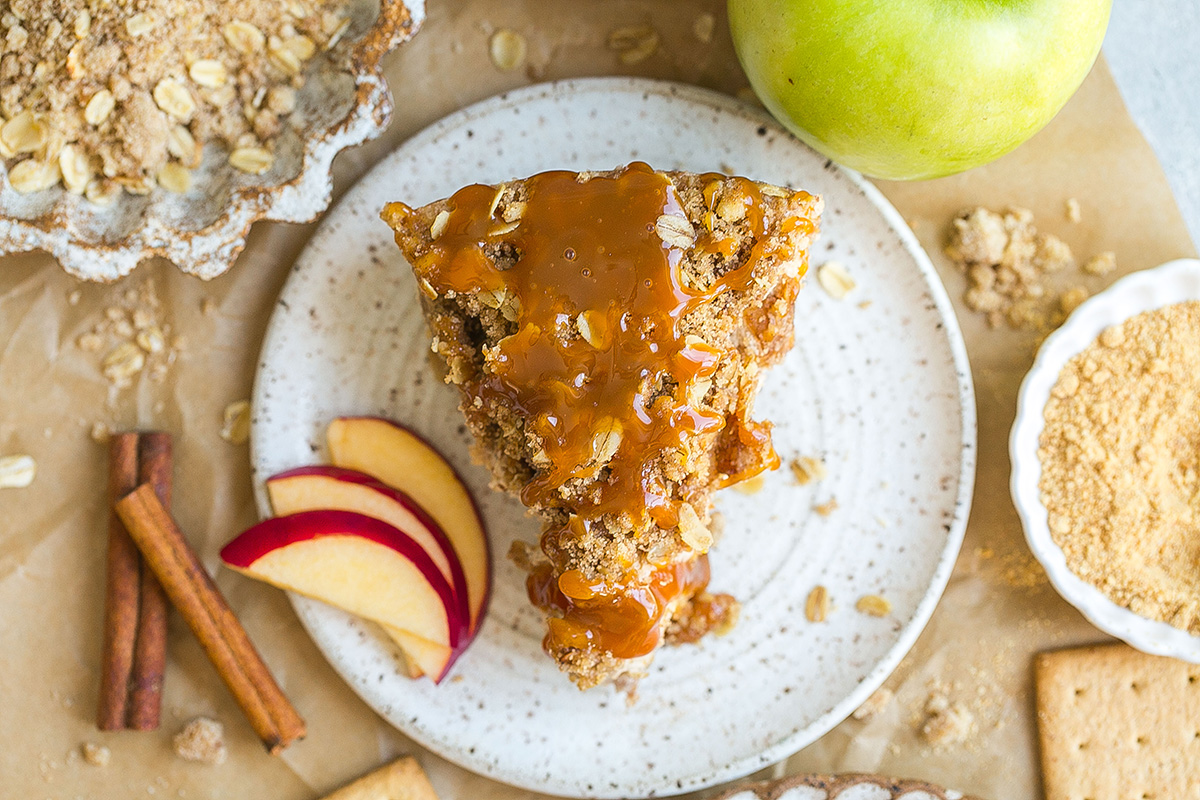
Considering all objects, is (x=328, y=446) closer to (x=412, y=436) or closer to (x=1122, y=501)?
(x=412, y=436)

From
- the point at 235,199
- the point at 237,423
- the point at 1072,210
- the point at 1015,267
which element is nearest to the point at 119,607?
the point at 237,423

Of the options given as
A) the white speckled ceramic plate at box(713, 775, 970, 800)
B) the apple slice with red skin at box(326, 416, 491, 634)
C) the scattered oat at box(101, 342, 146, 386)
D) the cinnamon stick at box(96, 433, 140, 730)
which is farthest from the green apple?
the cinnamon stick at box(96, 433, 140, 730)

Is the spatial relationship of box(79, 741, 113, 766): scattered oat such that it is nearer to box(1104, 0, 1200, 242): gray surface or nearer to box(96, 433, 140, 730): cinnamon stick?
box(96, 433, 140, 730): cinnamon stick

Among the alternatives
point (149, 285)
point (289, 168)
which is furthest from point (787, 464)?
point (149, 285)

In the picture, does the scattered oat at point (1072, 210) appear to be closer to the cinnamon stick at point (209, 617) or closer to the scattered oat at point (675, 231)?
the scattered oat at point (675, 231)

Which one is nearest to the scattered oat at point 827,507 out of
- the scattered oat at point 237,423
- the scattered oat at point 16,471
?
the scattered oat at point 237,423

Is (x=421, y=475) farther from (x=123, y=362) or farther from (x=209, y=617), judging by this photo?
(x=123, y=362)
